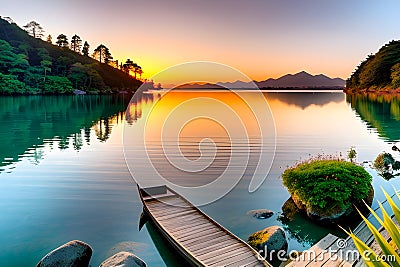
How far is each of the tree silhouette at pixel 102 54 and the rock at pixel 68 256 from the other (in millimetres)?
147927

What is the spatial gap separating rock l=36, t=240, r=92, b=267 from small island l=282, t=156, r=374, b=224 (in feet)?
20.6

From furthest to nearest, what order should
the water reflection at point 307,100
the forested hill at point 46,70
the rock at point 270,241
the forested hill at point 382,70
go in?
the forested hill at point 382,70
the forested hill at point 46,70
the water reflection at point 307,100
the rock at point 270,241

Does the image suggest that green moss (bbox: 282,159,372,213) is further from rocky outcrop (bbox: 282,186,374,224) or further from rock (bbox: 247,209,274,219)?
rock (bbox: 247,209,274,219)

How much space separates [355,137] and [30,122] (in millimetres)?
30536

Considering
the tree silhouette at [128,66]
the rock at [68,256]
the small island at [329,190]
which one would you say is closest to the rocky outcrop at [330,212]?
the small island at [329,190]

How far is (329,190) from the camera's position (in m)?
9.62

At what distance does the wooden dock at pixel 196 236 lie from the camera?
6805mm

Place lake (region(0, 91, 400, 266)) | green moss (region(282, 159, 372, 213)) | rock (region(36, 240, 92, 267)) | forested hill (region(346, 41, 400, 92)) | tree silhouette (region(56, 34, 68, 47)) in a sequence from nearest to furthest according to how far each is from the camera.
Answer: rock (region(36, 240, 92, 267))
lake (region(0, 91, 400, 266))
green moss (region(282, 159, 372, 213))
forested hill (region(346, 41, 400, 92))
tree silhouette (region(56, 34, 68, 47))

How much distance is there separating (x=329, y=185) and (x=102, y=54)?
487 ft

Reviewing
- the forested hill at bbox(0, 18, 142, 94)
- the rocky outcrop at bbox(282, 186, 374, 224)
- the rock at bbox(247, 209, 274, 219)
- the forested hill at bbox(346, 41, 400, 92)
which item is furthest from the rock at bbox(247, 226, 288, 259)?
the forested hill at bbox(346, 41, 400, 92)

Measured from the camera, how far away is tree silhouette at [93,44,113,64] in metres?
145

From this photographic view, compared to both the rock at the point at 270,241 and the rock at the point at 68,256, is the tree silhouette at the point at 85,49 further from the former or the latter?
the rock at the point at 270,241

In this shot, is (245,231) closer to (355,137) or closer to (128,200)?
(128,200)

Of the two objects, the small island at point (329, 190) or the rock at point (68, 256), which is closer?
the rock at point (68, 256)
